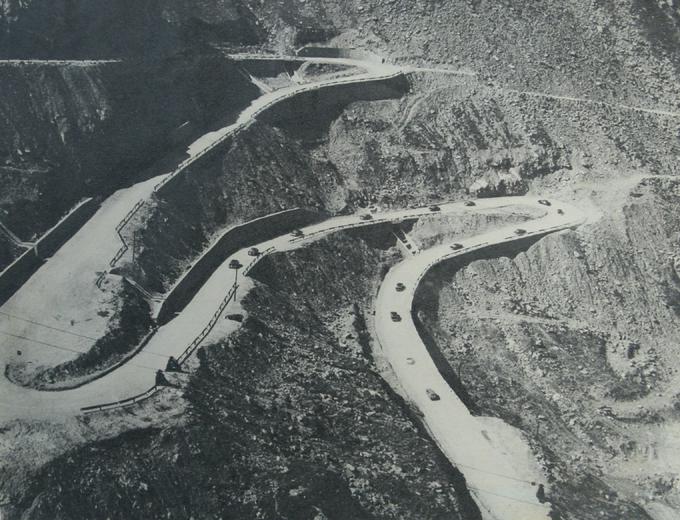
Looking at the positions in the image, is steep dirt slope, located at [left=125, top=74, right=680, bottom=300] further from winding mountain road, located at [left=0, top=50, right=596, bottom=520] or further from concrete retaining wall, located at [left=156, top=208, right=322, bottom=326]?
winding mountain road, located at [left=0, top=50, right=596, bottom=520]

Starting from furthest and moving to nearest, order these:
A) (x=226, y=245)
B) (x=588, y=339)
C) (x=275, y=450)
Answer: (x=588, y=339)
(x=226, y=245)
(x=275, y=450)

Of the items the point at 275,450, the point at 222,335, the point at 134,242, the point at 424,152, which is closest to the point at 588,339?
the point at 424,152

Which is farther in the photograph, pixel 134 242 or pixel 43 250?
pixel 134 242

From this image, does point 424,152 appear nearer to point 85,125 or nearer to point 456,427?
point 85,125

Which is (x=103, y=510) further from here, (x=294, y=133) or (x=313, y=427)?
(x=294, y=133)

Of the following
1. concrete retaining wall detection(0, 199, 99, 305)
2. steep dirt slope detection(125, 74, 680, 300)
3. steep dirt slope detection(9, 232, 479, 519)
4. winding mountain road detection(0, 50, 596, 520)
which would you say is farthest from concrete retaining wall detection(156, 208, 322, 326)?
concrete retaining wall detection(0, 199, 99, 305)

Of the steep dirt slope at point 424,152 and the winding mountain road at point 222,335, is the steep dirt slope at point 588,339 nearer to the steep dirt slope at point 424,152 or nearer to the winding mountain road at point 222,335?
the winding mountain road at point 222,335

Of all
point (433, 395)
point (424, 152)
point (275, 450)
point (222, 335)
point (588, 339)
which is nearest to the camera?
point (275, 450)
